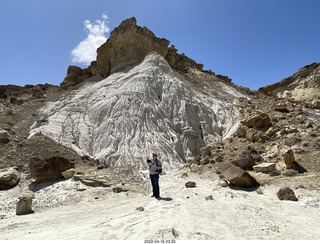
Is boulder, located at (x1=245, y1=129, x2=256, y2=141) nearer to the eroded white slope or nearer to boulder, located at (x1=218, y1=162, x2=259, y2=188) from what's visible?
the eroded white slope

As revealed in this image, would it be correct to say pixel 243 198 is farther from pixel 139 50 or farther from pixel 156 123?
pixel 139 50

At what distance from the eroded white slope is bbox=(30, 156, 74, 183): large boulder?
324 centimetres

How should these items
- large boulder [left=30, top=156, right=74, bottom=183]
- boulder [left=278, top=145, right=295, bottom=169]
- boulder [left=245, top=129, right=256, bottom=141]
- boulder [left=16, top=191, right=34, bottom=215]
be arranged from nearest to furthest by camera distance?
boulder [left=16, top=191, right=34, bottom=215] → boulder [left=278, top=145, right=295, bottom=169] → large boulder [left=30, top=156, right=74, bottom=183] → boulder [left=245, top=129, right=256, bottom=141]

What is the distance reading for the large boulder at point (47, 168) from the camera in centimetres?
878

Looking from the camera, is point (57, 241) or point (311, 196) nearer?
point (57, 241)

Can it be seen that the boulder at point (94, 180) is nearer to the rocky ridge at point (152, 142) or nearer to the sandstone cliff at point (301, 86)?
the rocky ridge at point (152, 142)

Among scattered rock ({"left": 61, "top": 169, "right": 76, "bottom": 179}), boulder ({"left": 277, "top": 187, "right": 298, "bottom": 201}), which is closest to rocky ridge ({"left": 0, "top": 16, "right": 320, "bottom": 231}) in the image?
scattered rock ({"left": 61, "top": 169, "right": 76, "bottom": 179})

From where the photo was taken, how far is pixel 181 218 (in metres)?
4.43

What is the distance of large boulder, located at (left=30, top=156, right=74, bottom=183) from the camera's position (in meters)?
8.78

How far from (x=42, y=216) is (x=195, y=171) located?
6.68 metres

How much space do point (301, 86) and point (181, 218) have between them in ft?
128

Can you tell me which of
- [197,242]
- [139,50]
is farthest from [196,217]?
[139,50]

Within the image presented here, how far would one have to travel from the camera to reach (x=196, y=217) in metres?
4.46

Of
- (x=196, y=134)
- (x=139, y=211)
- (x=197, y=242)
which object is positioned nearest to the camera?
(x=197, y=242)
